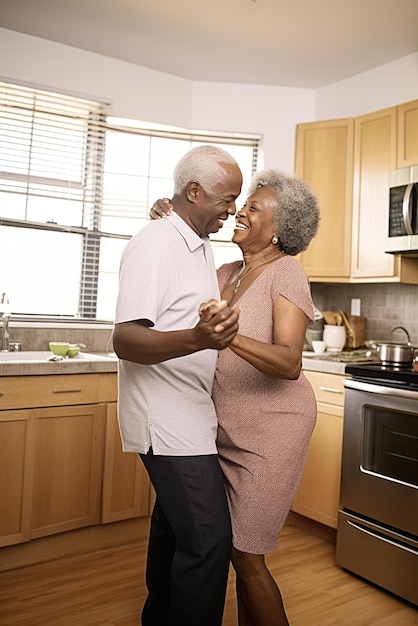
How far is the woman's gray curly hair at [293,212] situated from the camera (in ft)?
5.88

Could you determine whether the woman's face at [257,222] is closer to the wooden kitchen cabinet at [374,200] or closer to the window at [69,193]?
the wooden kitchen cabinet at [374,200]

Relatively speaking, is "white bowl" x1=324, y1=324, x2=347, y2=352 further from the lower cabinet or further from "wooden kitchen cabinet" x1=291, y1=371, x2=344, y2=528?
the lower cabinet

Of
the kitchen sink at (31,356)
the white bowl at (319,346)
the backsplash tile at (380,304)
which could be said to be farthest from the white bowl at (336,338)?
the kitchen sink at (31,356)

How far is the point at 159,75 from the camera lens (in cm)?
382

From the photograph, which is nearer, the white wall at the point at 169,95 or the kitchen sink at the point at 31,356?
the kitchen sink at the point at 31,356

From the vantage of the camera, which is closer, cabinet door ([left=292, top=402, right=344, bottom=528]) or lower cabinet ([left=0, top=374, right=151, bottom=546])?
lower cabinet ([left=0, top=374, right=151, bottom=546])

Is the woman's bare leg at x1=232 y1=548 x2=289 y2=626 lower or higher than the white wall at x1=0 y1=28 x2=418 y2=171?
lower

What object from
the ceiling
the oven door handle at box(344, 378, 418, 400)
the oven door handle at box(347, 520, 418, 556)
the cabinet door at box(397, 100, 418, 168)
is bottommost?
the oven door handle at box(347, 520, 418, 556)

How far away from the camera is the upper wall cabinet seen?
334 centimetres

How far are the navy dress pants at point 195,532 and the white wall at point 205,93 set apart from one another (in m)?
2.68

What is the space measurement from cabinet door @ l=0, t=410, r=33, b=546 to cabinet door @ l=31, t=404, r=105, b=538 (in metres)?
0.04

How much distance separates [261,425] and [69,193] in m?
2.34

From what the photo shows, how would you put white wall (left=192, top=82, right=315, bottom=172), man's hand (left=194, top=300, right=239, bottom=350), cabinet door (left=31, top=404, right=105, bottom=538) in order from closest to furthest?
man's hand (left=194, top=300, right=239, bottom=350)
cabinet door (left=31, top=404, right=105, bottom=538)
white wall (left=192, top=82, right=315, bottom=172)

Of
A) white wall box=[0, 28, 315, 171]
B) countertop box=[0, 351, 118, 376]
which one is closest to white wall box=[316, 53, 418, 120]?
white wall box=[0, 28, 315, 171]
